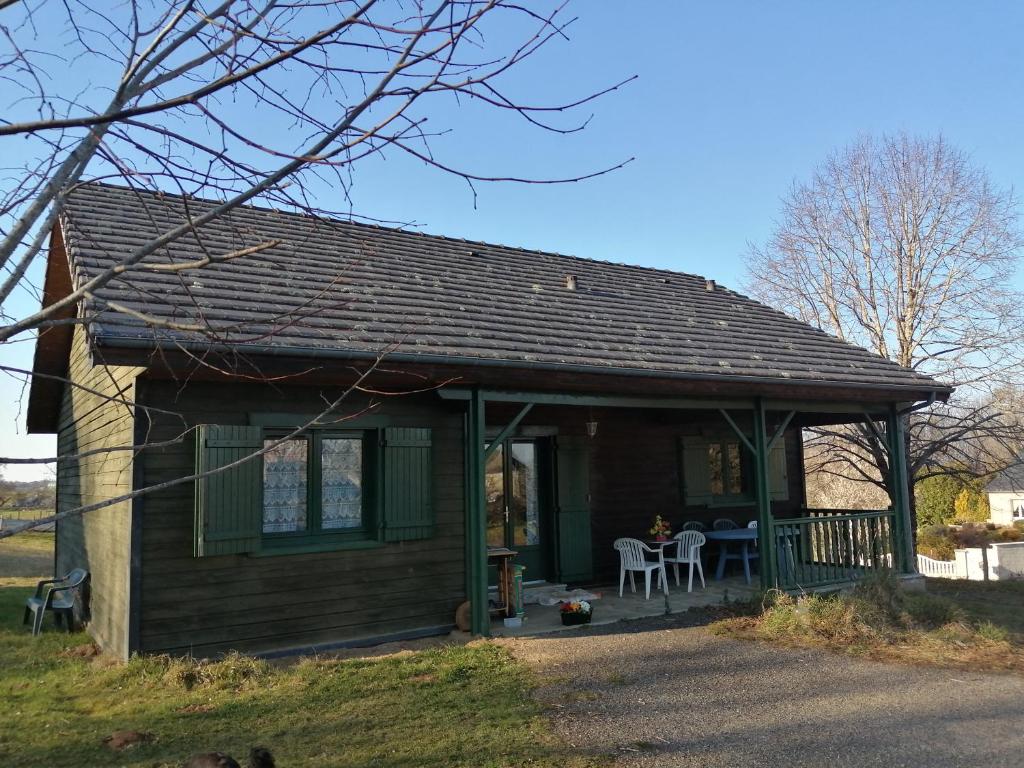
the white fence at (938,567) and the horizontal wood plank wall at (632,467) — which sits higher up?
the horizontal wood plank wall at (632,467)

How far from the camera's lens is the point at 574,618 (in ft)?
24.9

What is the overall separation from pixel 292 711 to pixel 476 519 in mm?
2670

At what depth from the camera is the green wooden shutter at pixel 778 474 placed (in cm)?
1195

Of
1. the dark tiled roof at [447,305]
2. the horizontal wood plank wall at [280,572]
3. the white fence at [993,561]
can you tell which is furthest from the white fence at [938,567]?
the horizontal wood plank wall at [280,572]

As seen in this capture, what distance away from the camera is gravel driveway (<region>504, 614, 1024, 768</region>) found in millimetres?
4336

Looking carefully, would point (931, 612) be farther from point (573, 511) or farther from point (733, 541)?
point (573, 511)

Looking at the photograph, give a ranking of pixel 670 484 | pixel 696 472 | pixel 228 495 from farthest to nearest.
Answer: pixel 696 472
pixel 670 484
pixel 228 495

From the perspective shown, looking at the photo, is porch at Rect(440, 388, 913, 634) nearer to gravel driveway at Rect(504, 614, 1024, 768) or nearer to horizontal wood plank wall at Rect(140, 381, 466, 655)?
horizontal wood plank wall at Rect(140, 381, 466, 655)

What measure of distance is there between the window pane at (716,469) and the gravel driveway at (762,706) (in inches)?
194

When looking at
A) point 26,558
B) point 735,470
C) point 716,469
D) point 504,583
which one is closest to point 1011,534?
point 735,470

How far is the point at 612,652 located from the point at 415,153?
17.6 feet

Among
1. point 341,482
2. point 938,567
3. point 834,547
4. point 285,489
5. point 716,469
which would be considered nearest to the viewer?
point 285,489

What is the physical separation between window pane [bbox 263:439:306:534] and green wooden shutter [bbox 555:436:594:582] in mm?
3892

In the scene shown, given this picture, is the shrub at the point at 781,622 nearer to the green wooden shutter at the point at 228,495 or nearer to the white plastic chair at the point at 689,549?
the white plastic chair at the point at 689,549
